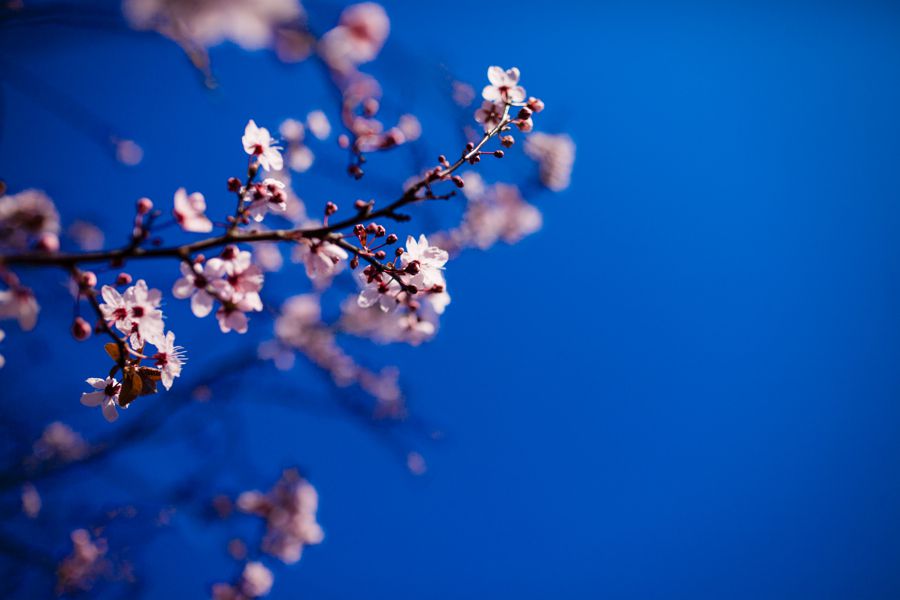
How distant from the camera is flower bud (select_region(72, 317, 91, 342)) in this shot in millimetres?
1289

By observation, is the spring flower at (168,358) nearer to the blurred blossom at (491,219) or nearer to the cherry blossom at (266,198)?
the cherry blossom at (266,198)

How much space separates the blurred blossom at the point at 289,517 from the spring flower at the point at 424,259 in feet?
12.5

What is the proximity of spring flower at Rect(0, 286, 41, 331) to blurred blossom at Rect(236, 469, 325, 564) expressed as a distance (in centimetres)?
373

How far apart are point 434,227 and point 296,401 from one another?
126 inches

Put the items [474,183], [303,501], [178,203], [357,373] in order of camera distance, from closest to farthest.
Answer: [178,203] < [303,501] < [474,183] < [357,373]

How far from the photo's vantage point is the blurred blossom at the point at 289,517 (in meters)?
4.54

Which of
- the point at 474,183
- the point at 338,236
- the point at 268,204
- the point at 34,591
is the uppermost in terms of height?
the point at 474,183

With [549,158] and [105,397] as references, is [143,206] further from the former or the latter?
[549,158]

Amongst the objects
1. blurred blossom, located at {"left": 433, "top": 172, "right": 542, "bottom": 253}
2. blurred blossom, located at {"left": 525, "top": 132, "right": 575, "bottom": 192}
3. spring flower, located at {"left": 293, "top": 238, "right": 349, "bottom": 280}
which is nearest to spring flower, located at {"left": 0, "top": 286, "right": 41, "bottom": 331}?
spring flower, located at {"left": 293, "top": 238, "right": 349, "bottom": 280}

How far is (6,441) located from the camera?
488 centimetres

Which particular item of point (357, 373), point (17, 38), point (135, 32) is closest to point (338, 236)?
point (135, 32)

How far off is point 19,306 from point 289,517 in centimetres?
408

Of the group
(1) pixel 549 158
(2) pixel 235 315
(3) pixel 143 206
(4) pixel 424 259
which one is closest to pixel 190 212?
(3) pixel 143 206

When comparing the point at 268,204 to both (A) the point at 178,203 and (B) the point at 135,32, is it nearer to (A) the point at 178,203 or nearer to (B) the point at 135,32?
(A) the point at 178,203
